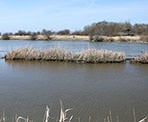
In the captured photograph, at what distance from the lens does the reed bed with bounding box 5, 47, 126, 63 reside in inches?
890

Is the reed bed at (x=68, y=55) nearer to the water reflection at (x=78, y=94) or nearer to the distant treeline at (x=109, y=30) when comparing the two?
the water reflection at (x=78, y=94)

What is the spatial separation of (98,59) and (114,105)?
1306cm

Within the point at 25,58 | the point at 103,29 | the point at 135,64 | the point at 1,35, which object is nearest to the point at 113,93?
the point at 135,64

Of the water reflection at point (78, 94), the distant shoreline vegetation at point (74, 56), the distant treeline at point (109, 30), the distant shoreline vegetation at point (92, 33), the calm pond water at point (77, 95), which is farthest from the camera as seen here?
the distant treeline at point (109, 30)

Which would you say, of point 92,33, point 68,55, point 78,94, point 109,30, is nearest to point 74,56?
point 68,55

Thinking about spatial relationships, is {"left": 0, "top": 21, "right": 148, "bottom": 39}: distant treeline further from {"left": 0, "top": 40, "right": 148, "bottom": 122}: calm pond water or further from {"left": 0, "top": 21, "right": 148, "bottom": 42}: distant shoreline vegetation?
{"left": 0, "top": 40, "right": 148, "bottom": 122}: calm pond water

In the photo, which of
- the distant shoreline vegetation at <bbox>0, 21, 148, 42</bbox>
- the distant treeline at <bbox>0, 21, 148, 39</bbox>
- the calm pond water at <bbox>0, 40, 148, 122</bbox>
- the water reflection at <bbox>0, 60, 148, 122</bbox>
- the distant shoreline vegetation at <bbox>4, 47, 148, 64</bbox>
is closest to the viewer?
the calm pond water at <bbox>0, 40, 148, 122</bbox>

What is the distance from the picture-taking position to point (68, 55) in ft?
76.5

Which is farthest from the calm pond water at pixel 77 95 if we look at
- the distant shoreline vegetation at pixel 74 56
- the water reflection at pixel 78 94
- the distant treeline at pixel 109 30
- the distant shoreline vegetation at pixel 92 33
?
the distant treeline at pixel 109 30

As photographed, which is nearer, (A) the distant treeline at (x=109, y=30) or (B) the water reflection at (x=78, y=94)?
(B) the water reflection at (x=78, y=94)

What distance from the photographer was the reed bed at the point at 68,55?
2259 cm

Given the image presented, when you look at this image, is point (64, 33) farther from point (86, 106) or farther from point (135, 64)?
point (86, 106)

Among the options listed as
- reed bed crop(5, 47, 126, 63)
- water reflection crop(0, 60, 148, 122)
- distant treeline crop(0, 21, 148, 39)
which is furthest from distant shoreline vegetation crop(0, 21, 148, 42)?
water reflection crop(0, 60, 148, 122)

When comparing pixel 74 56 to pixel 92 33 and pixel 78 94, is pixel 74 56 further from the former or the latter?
pixel 92 33
